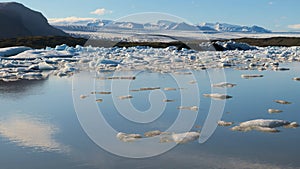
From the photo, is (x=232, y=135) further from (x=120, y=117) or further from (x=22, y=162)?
(x=22, y=162)

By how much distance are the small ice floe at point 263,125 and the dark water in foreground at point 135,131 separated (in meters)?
0.17

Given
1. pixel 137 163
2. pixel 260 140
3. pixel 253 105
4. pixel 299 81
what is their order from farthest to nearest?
1. pixel 299 81
2. pixel 253 105
3. pixel 260 140
4. pixel 137 163

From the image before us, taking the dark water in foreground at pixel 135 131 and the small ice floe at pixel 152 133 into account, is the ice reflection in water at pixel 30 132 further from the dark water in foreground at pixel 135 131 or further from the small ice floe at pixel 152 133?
the small ice floe at pixel 152 133

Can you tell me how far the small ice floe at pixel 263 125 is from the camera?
5.50 metres

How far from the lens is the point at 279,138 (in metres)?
4.99

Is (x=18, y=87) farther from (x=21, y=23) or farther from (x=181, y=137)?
(x=21, y=23)

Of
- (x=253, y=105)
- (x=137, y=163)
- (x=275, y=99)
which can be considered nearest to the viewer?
(x=137, y=163)

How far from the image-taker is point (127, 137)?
17.3 feet

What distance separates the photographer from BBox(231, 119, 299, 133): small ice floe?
5.50m

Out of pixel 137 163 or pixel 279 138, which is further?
pixel 279 138

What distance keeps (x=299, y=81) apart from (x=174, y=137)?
7.48 metres

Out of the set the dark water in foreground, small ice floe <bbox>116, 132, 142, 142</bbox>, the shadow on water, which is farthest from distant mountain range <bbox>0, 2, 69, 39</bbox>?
small ice floe <bbox>116, 132, 142, 142</bbox>

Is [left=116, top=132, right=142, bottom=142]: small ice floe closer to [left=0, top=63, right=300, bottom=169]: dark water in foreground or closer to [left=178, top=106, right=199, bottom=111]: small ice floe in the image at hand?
[left=0, top=63, right=300, bottom=169]: dark water in foreground

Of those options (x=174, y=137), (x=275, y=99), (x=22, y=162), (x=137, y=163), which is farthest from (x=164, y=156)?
(x=275, y=99)
